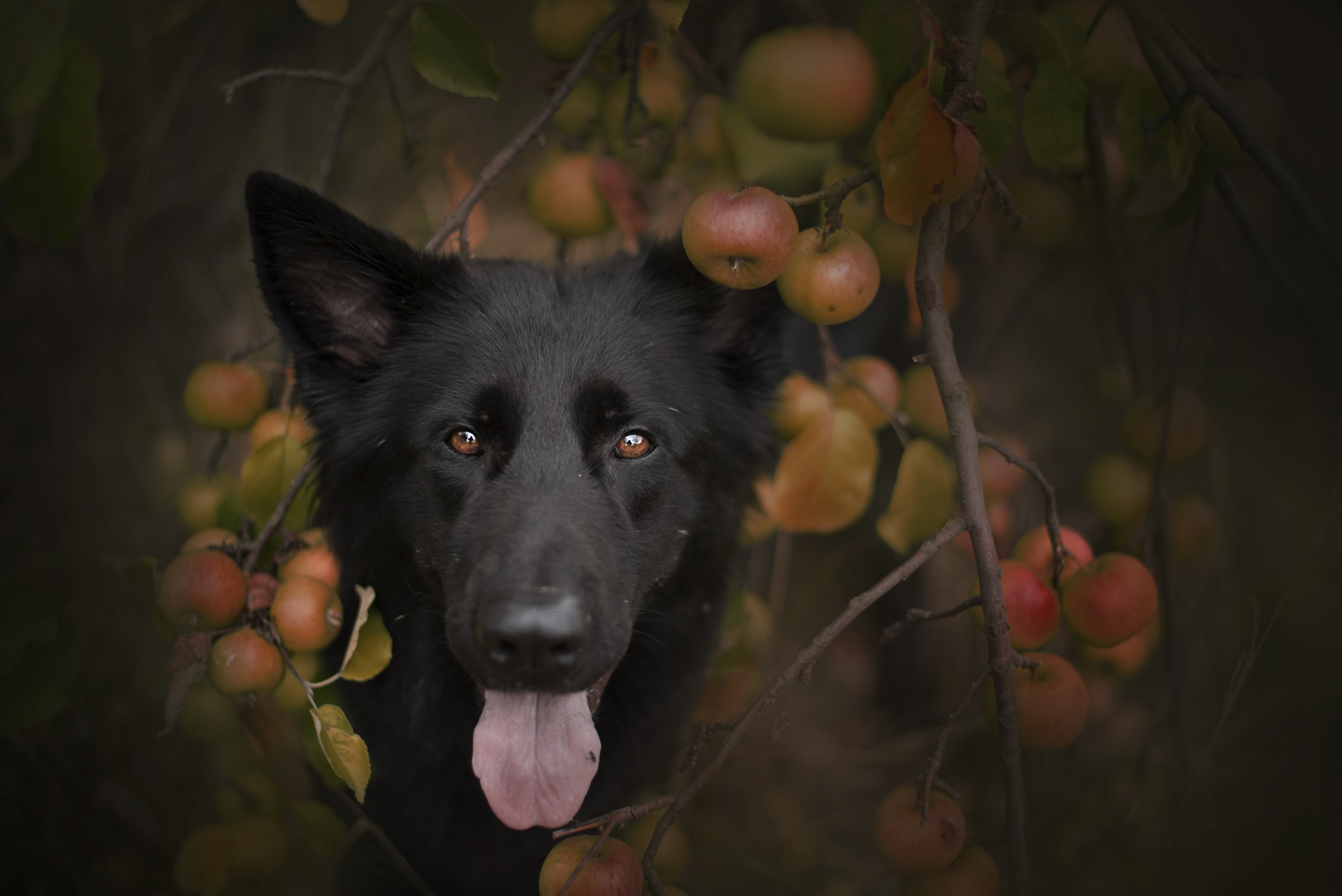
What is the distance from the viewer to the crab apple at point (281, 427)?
2.07m

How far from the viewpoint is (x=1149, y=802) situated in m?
2.00

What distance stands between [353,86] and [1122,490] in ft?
7.35

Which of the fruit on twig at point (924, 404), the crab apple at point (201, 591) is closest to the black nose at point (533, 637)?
the crab apple at point (201, 591)

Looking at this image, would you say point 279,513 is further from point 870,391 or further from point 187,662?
point 870,391

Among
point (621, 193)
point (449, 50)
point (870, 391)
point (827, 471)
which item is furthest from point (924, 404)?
point (449, 50)

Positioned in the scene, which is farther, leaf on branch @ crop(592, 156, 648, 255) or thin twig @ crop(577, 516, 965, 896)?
Result: leaf on branch @ crop(592, 156, 648, 255)

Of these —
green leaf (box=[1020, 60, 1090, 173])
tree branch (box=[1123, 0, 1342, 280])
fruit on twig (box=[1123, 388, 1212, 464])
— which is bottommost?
fruit on twig (box=[1123, 388, 1212, 464])

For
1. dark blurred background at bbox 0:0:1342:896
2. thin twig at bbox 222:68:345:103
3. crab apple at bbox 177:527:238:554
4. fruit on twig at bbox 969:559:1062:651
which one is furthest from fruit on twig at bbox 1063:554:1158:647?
thin twig at bbox 222:68:345:103

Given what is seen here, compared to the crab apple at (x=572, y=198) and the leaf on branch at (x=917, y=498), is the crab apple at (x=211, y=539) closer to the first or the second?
the crab apple at (x=572, y=198)

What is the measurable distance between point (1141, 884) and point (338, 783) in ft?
6.80

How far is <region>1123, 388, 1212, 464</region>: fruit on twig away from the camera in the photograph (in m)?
1.96

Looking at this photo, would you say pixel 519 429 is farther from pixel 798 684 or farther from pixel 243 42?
pixel 243 42

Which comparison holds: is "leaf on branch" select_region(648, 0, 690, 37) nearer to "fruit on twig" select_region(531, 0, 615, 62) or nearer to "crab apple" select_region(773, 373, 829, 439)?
"fruit on twig" select_region(531, 0, 615, 62)

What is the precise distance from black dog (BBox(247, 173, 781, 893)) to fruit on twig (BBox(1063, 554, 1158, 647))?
91cm
